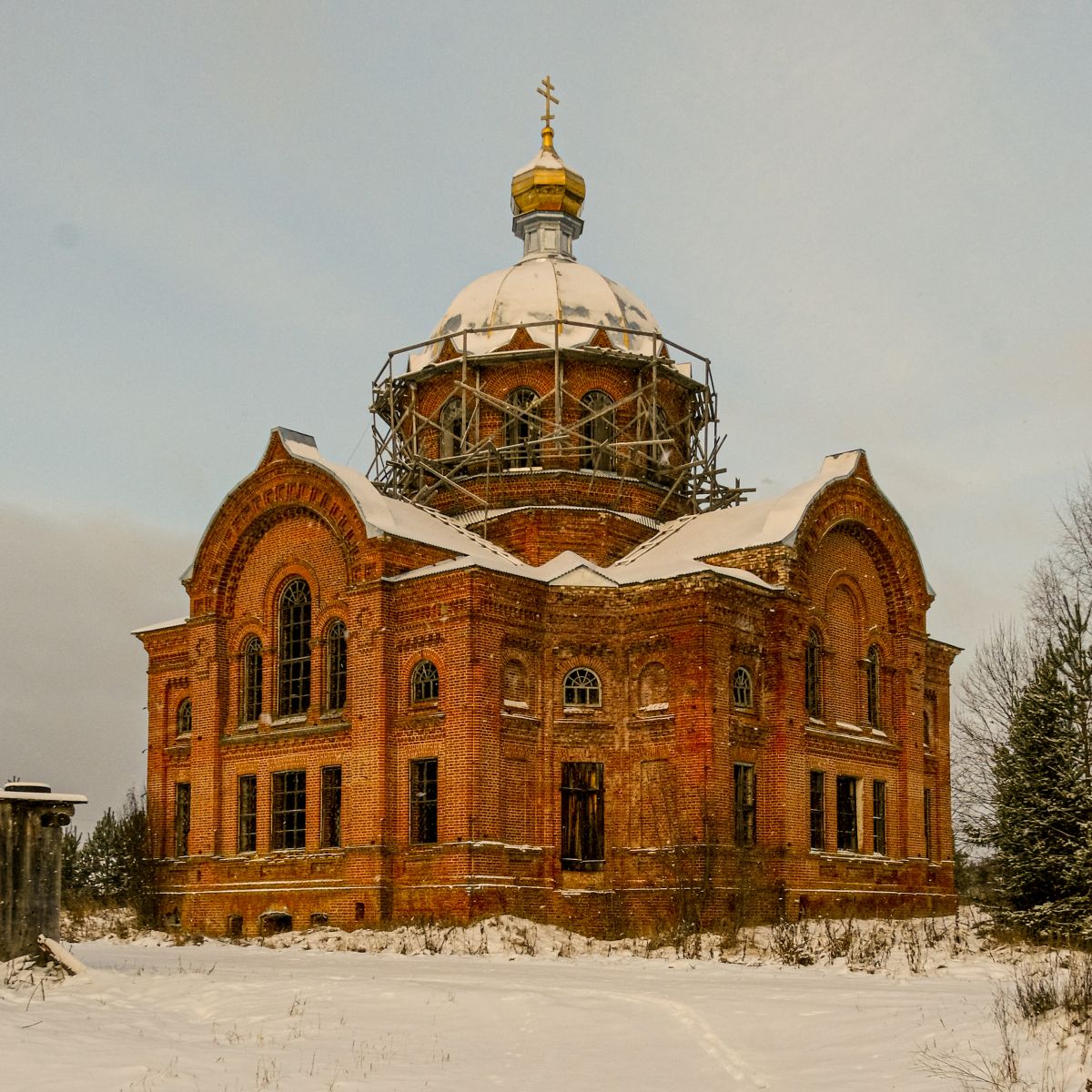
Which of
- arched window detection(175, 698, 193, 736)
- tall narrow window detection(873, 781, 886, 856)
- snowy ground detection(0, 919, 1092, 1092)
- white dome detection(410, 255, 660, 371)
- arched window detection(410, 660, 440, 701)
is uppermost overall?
white dome detection(410, 255, 660, 371)

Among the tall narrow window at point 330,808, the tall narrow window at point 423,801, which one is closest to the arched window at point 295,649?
the tall narrow window at point 330,808

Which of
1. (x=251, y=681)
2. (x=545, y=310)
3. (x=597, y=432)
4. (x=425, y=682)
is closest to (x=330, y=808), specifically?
(x=425, y=682)

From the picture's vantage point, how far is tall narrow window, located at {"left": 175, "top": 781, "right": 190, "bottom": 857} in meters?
31.1

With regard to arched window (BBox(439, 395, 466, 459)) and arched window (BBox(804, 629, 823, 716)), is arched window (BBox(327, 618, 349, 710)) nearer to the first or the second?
arched window (BBox(439, 395, 466, 459))

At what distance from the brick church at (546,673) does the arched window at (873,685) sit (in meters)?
0.07

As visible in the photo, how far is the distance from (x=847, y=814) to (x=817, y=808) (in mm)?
1388

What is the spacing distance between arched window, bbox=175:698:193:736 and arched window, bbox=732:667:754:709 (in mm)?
12060

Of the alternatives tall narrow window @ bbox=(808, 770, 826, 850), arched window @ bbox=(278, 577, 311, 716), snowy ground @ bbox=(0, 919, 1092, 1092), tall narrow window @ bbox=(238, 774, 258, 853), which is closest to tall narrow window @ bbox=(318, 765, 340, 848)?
arched window @ bbox=(278, 577, 311, 716)

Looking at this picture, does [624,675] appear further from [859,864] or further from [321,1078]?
[321,1078]

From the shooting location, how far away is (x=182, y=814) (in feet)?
104

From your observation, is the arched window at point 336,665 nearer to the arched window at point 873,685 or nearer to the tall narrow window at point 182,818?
the tall narrow window at point 182,818

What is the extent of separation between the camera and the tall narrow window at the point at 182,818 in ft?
102

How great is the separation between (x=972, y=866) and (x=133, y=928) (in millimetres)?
22510

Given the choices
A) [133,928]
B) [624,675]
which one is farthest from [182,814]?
[624,675]
